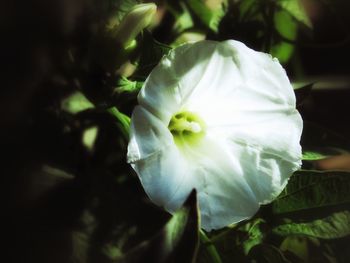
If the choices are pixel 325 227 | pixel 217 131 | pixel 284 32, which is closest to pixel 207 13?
pixel 284 32

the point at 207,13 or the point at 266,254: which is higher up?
the point at 207,13

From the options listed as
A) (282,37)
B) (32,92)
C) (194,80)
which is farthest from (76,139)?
(282,37)

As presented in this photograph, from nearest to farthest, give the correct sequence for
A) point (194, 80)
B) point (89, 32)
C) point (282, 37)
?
1. point (194, 80)
2. point (89, 32)
3. point (282, 37)

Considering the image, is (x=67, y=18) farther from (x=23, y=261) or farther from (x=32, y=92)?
(x=23, y=261)

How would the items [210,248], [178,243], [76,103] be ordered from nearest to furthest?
[178,243]
[210,248]
[76,103]

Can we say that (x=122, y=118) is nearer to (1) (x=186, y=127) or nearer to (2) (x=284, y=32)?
(1) (x=186, y=127)

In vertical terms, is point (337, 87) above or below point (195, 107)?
below

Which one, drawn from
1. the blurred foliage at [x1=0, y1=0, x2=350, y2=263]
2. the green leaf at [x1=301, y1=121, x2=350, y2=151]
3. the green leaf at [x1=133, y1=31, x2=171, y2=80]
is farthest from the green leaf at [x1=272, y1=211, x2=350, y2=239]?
the green leaf at [x1=133, y1=31, x2=171, y2=80]
